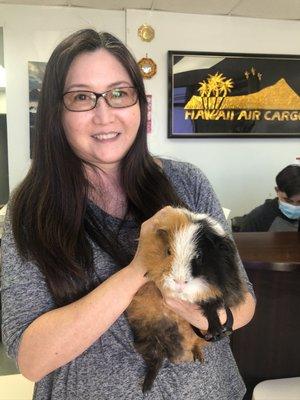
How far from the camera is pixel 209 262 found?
71 cm

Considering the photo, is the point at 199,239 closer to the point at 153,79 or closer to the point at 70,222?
the point at 70,222

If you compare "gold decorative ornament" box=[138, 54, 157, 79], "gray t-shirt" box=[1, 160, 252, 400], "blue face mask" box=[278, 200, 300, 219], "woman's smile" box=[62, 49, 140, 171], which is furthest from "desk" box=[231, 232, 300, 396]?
"gold decorative ornament" box=[138, 54, 157, 79]

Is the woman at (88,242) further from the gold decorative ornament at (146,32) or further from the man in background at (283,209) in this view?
the gold decorative ornament at (146,32)

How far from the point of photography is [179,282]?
686mm

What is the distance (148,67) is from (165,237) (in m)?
2.75

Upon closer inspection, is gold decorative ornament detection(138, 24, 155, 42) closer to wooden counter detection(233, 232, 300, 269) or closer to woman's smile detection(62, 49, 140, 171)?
wooden counter detection(233, 232, 300, 269)

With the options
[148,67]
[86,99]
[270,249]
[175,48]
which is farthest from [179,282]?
[175,48]

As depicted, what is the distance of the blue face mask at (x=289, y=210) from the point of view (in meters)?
2.26

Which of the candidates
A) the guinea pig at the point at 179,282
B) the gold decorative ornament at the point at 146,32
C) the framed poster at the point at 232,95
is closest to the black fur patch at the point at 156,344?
the guinea pig at the point at 179,282

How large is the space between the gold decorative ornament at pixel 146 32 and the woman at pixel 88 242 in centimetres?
245

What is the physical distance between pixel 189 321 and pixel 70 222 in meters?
0.35

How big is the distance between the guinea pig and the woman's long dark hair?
0.46 feet

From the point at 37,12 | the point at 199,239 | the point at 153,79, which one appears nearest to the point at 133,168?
the point at 199,239

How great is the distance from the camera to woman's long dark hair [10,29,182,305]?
809mm
